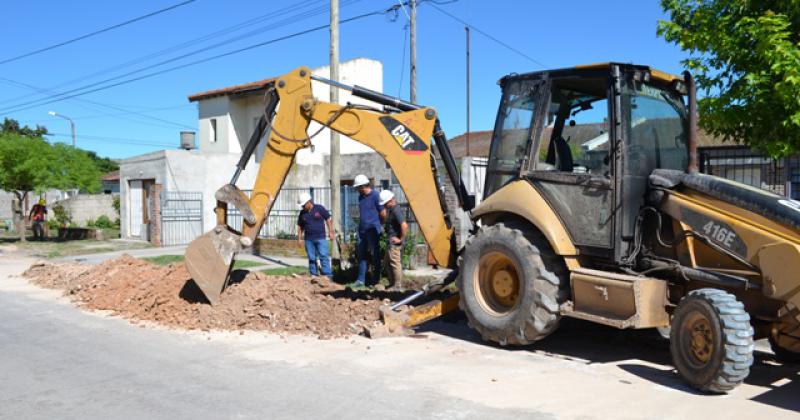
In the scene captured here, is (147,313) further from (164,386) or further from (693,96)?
(693,96)

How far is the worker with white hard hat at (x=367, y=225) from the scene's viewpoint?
1115 cm

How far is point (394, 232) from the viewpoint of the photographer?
35.1 feet

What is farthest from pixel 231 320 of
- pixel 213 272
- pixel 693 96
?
pixel 693 96

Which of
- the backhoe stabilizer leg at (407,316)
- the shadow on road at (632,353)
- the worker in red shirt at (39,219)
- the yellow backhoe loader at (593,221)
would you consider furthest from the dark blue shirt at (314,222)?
the worker in red shirt at (39,219)

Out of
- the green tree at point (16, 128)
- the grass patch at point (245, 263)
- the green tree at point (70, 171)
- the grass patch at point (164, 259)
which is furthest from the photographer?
the green tree at point (16, 128)

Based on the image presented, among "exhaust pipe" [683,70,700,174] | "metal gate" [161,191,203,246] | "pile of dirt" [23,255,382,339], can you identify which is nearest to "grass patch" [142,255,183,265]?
"metal gate" [161,191,203,246]

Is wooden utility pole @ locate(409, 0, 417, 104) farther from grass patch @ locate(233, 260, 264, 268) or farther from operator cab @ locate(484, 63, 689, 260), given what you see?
operator cab @ locate(484, 63, 689, 260)

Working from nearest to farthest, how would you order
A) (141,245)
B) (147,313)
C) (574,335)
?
(574,335), (147,313), (141,245)

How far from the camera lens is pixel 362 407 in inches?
201

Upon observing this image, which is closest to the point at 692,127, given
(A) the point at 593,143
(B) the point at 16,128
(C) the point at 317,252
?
(A) the point at 593,143

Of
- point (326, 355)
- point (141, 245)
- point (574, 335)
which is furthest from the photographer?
point (141, 245)

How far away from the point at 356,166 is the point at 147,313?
47.8 feet

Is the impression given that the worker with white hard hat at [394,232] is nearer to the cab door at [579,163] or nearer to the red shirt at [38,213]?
the cab door at [579,163]

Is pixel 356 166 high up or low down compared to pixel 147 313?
up
